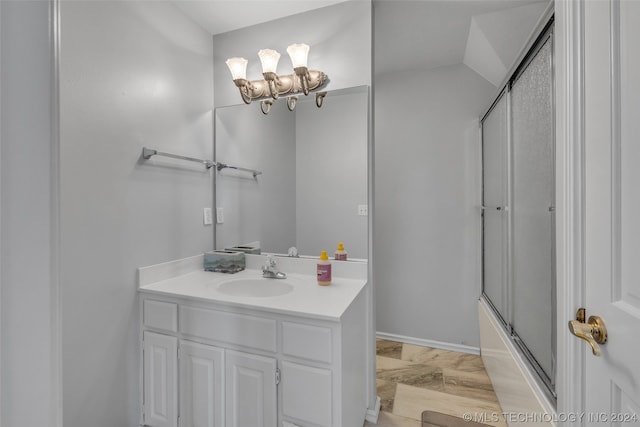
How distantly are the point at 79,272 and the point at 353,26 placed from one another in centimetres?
185

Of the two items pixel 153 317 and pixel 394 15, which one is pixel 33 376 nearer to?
pixel 153 317

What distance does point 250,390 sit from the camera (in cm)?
125

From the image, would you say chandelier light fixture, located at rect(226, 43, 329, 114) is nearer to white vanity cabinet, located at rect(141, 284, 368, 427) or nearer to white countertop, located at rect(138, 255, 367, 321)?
white countertop, located at rect(138, 255, 367, 321)

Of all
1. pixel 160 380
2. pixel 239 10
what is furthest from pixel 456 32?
pixel 160 380

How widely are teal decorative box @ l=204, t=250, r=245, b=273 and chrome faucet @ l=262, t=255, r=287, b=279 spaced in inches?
8.2

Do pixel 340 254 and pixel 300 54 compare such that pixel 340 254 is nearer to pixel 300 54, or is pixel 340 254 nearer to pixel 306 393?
pixel 306 393

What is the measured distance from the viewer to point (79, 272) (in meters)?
1.23

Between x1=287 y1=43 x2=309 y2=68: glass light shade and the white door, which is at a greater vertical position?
x1=287 y1=43 x2=309 y2=68: glass light shade

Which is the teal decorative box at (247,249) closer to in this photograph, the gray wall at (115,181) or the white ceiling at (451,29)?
the gray wall at (115,181)

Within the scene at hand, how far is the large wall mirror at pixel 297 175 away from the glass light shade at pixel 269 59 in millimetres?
211

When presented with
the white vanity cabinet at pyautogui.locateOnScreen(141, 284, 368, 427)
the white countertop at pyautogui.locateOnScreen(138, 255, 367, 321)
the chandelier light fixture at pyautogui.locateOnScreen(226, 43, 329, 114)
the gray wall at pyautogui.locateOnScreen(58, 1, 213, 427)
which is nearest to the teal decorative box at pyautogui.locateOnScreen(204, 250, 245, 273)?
the white countertop at pyautogui.locateOnScreen(138, 255, 367, 321)

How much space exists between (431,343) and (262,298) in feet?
5.97

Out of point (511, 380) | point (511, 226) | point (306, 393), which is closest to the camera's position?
point (306, 393)

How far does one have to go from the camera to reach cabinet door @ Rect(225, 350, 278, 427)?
3.99 feet
